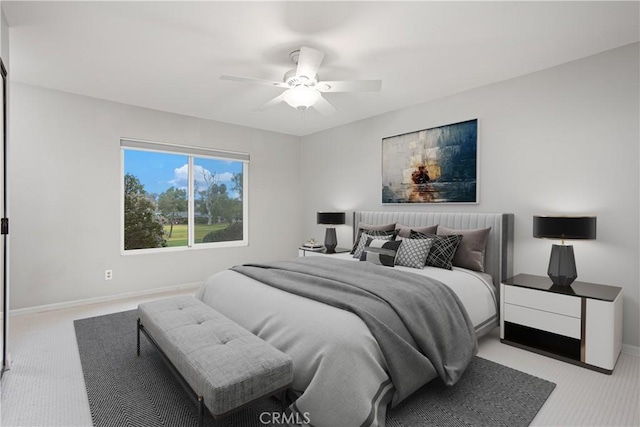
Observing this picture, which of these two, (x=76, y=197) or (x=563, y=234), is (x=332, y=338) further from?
(x=76, y=197)

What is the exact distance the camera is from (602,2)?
7.23 feet

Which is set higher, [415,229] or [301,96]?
[301,96]

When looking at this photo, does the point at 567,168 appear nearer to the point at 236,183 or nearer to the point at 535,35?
the point at 535,35

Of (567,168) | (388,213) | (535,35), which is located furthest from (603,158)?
(388,213)

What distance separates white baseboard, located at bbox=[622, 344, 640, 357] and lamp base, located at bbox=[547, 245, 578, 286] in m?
0.68

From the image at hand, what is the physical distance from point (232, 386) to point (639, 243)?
3285 millimetres

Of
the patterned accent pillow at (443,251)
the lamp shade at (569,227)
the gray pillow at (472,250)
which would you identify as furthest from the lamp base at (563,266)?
the patterned accent pillow at (443,251)

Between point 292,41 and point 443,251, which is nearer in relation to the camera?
point 292,41

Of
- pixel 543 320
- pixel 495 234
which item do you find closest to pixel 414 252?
pixel 495 234

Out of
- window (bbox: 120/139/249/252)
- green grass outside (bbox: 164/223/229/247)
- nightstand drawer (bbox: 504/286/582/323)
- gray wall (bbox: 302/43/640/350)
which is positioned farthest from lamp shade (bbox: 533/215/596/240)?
green grass outside (bbox: 164/223/229/247)

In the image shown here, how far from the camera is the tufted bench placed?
1.54 meters

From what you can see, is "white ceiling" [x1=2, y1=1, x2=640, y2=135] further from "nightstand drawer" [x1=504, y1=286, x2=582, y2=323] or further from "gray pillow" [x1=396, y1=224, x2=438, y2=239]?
"nightstand drawer" [x1=504, y1=286, x2=582, y2=323]

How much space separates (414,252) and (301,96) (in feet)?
6.07

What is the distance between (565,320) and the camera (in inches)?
102
